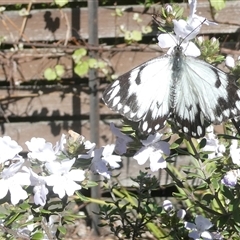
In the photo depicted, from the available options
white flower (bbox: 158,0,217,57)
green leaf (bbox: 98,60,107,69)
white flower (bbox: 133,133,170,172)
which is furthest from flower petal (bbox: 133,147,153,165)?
green leaf (bbox: 98,60,107,69)

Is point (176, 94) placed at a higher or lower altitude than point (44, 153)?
higher

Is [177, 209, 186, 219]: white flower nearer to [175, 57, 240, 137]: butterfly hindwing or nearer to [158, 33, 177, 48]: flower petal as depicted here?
[175, 57, 240, 137]: butterfly hindwing

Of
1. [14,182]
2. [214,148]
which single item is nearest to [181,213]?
[214,148]

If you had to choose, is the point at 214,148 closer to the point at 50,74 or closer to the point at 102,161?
the point at 102,161

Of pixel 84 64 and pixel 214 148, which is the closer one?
pixel 214 148

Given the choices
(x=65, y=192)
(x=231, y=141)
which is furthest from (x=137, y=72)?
(x=231, y=141)

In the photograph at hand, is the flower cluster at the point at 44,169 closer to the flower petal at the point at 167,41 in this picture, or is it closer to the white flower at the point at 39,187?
the white flower at the point at 39,187

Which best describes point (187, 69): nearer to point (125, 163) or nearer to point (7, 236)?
point (7, 236)
